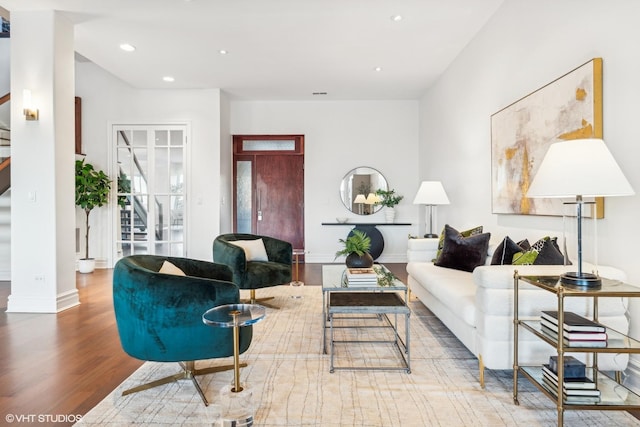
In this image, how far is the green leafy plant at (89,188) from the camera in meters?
5.59

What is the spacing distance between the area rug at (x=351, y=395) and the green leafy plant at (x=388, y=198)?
4160 millimetres

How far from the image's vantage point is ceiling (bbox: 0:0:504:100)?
3676mm

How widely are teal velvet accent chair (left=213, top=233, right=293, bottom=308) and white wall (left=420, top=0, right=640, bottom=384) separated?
2245mm

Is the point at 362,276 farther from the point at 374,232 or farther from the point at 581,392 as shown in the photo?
the point at 374,232

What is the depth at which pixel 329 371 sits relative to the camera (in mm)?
2391

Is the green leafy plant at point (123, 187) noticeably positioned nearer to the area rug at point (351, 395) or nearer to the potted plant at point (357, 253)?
the area rug at point (351, 395)

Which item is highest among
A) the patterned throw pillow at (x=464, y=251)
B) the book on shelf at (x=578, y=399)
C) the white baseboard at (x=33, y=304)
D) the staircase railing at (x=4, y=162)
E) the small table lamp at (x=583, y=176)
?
the staircase railing at (x=4, y=162)

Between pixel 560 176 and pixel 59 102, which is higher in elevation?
pixel 59 102

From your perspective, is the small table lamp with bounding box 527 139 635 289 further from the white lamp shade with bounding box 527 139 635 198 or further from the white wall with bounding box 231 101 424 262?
the white wall with bounding box 231 101 424 262

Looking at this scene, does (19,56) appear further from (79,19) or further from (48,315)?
(48,315)

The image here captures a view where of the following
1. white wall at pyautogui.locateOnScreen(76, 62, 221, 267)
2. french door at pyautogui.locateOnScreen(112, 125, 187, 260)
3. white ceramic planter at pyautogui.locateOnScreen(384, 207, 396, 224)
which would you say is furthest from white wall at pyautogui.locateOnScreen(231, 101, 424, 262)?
french door at pyautogui.locateOnScreen(112, 125, 187, 260)

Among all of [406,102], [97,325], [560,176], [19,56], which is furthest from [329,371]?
[406,102]

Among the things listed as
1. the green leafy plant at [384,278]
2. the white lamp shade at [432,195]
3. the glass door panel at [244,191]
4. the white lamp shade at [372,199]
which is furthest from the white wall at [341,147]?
the green leafy plant at [384,278]

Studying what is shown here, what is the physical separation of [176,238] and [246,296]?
245 centimetres
